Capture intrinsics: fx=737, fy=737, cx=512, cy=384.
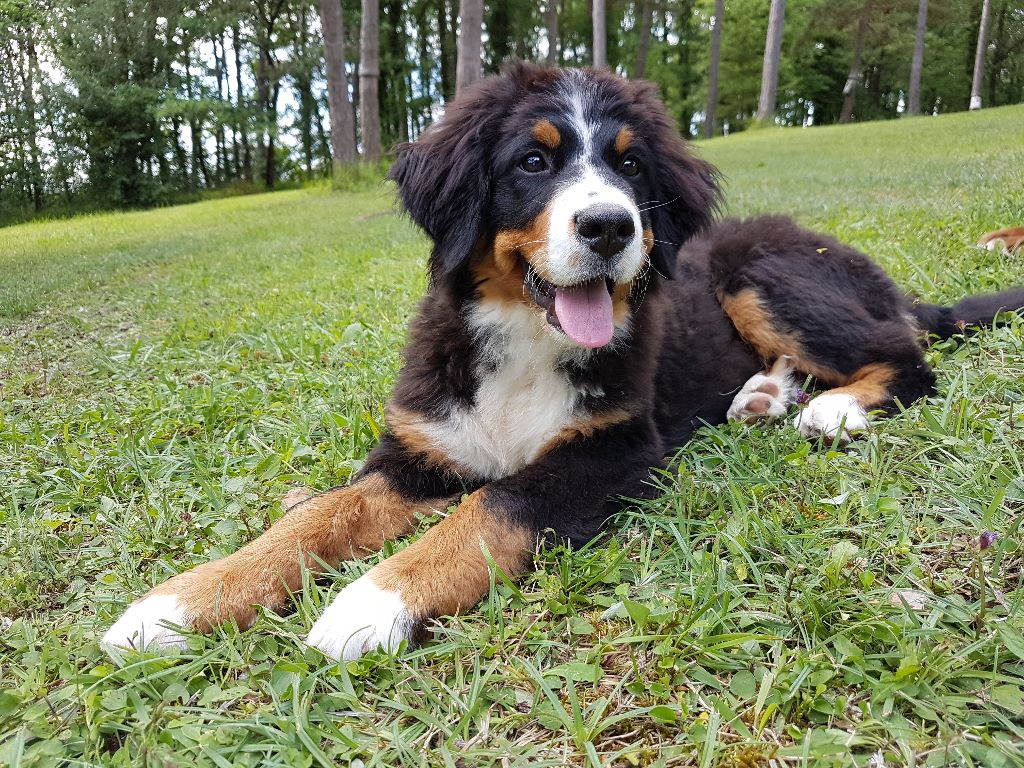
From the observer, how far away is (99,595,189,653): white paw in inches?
79.0

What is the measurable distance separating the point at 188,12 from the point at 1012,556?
33699 mm

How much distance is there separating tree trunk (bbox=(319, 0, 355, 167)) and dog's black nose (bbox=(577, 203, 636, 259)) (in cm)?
1761

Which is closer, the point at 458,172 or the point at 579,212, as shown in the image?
the point at 579,212

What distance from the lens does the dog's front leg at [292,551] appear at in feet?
6.77

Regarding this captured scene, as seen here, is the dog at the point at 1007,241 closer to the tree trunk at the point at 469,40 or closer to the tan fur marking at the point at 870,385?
the tan fur marking at the point at 870,385

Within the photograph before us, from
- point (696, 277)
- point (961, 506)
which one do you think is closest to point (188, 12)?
A: point (696, 277)

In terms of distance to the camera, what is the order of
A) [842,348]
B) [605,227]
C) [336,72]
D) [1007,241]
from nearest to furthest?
[605,227], [842,348], [1007,241], [336,72]

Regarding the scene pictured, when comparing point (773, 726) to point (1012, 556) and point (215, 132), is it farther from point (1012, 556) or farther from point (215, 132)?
point (215, 132)

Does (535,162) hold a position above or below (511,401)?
above

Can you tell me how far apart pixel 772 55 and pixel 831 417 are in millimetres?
27183

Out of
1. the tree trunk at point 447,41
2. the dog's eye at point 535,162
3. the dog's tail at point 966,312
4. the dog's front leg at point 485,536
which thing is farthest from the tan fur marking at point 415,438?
the tree trunk at point 447,41

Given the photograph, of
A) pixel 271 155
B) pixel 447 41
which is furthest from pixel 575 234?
pixel 447 41

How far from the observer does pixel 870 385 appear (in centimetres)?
345

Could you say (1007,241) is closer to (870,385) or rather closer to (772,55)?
(870,385)
